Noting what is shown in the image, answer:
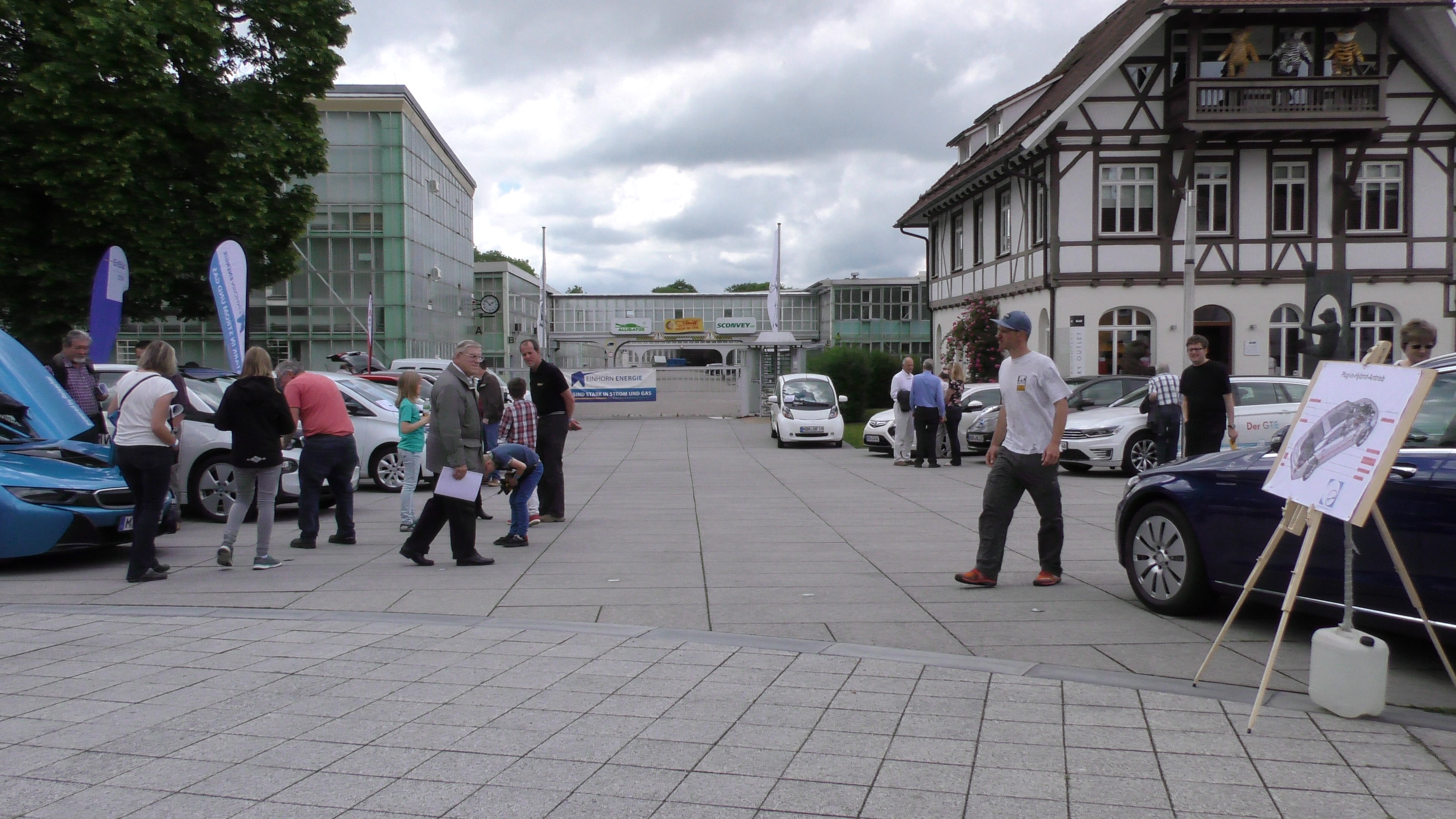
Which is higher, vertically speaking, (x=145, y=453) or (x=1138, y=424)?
(x=145, y=453)

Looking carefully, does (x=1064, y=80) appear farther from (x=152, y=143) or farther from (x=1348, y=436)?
(x=1348, y=436)

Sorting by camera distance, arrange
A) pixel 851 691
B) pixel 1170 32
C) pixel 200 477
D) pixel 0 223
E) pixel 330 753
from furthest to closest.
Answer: pixel 1170 32
pixel 0 223
pixel 200 477
pixel 851 691
pixel 330 753

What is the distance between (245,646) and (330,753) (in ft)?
7.05

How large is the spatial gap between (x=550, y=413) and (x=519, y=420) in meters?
0.93

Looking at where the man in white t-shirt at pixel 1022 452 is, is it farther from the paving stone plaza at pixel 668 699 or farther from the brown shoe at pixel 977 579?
the paving stone plaza at pixel 668 699

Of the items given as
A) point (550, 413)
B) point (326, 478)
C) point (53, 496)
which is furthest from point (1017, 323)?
point (53, 496)

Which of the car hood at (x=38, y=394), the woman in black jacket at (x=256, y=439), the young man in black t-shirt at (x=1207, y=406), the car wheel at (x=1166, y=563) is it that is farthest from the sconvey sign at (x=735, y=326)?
the car wheel at (x=1166, y=563)

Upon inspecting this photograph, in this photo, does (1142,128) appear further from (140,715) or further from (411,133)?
(411,133)

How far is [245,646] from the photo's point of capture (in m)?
6.17

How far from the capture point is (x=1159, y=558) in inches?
269

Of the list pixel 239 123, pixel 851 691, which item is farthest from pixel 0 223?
pixel 851 691

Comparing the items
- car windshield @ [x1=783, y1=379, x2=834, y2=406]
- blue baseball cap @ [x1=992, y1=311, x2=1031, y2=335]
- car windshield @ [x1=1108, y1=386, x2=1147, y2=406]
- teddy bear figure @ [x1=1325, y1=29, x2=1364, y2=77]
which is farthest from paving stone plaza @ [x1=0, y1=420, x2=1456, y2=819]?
teddy bear figure @ [x1=1325, y1=29, x2=1364, y2=77]

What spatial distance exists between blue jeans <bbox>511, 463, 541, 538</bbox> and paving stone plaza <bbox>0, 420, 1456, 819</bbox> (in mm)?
1079

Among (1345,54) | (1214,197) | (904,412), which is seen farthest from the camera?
(1214,197)
